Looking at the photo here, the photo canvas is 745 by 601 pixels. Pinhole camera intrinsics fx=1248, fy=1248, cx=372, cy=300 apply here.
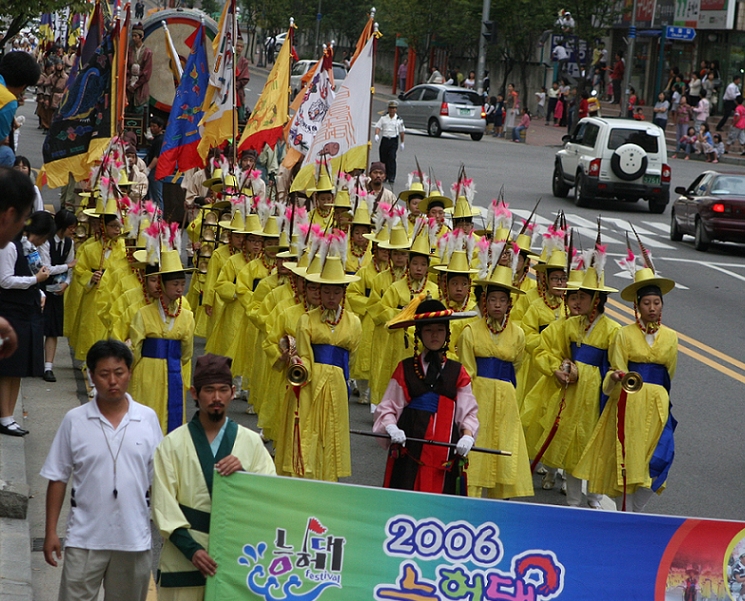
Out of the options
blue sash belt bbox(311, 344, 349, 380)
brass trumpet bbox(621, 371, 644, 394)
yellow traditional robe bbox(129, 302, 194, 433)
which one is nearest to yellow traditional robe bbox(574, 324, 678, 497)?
brass trumpet bbox(621, 371, 644, 394)

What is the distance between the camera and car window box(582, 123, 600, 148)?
26.6 meters

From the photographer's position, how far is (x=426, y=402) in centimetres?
687

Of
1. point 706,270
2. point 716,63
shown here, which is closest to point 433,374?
point 706,270

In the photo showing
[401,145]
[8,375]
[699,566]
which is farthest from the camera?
[401,145]

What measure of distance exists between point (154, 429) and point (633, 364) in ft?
13.1

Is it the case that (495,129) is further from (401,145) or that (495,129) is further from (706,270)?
(706,270)

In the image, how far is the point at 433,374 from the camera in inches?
272

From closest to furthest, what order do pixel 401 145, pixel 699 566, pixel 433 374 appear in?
pixel 699 566, pixel 433 374, pixel 401 145

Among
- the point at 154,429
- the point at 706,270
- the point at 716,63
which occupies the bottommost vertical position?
the point at 706,270

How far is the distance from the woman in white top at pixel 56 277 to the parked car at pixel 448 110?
29.0 meters

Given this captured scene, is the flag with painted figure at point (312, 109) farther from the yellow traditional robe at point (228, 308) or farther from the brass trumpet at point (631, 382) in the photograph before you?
the brass trumpet at point (631, 382)

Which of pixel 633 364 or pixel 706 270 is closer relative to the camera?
pixel 633 364

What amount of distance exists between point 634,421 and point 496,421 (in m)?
0.96

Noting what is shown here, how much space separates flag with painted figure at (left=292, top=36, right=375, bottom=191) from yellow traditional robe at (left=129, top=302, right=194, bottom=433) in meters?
7.64
